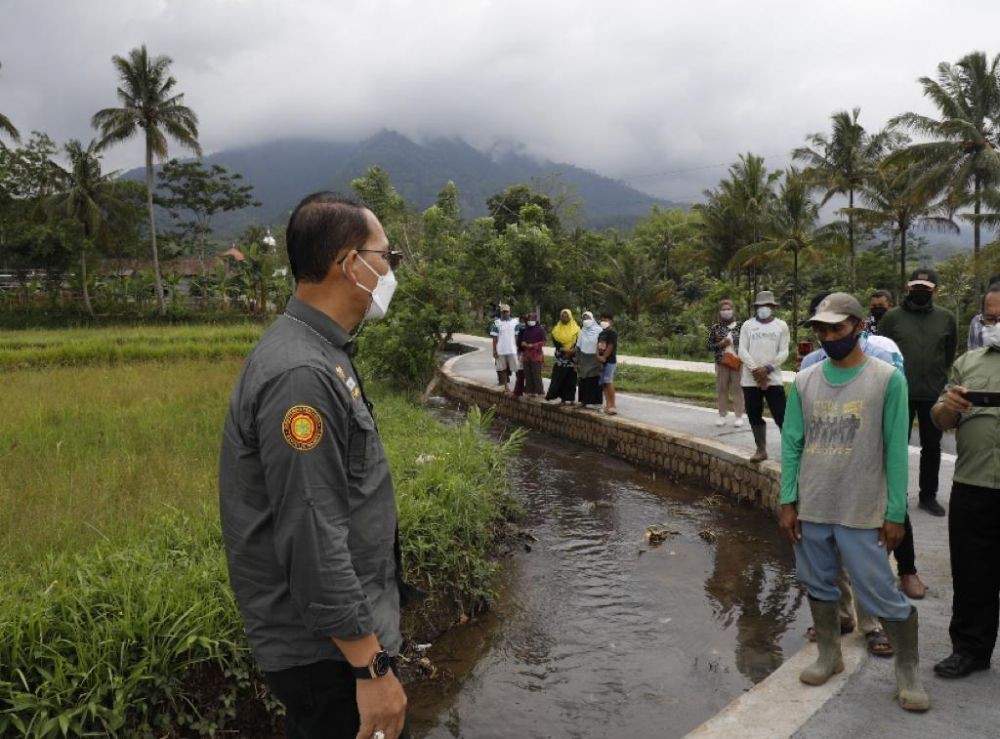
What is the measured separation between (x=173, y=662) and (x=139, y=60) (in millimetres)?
32675

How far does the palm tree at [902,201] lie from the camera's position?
23641 mm

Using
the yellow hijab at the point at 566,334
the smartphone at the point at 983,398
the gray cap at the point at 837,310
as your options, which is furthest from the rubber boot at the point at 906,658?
the yellow hijab at the point at 566,334

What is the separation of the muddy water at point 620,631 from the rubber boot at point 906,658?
1113 mm

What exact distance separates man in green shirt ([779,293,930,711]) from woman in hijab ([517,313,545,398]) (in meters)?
8.53

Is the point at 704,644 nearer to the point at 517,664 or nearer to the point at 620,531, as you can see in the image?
the point at 517,664

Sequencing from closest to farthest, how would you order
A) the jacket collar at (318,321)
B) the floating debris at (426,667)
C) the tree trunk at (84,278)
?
the jacket collar at (318,321)
the floating debris at (426,667)
the tree trunk at (84,278)

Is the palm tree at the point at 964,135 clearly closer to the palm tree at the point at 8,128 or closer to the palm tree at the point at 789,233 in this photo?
the palm tree at the point at 789,233

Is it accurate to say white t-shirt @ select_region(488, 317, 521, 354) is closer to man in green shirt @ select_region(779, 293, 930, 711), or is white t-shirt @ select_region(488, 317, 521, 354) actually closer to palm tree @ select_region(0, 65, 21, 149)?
man in green shirt @ select_region(779, 293, 930, 711)

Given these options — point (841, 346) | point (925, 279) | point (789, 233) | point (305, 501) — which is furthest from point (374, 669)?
point (789, 233)

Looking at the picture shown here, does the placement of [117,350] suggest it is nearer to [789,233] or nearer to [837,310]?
[837,310]

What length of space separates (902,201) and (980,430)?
25.1m

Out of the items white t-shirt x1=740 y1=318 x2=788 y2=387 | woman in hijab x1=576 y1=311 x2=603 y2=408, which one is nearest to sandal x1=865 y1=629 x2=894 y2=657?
white t-shirt x1=740 y1=318 x2=788 y2=387

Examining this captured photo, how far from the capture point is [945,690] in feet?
10.1

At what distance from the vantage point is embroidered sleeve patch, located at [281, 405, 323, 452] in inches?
57.4
